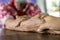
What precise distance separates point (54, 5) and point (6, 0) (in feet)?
1.22

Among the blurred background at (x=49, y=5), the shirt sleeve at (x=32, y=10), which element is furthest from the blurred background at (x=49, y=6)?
the shirt sleeve at (x=32, y=10)

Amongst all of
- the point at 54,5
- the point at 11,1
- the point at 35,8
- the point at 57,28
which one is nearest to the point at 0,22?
the point at 11,1

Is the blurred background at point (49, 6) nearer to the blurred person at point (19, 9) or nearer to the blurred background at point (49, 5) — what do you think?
the blurred background at point (49, 5)

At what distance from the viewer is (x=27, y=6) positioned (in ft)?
3.68

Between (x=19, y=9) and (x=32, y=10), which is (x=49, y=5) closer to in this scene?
(x=32, y=10)

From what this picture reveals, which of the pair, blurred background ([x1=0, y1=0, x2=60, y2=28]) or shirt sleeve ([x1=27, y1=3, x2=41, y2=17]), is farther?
blurred background ([x1=0, y1=0, x2=60, y2=28])

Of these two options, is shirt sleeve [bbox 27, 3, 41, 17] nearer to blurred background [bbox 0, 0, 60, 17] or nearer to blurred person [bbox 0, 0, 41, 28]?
blurred person [bbox 0, 0, 41, 28]

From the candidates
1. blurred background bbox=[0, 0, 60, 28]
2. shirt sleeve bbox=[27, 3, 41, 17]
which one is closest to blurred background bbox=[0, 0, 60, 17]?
blurred background bbox=[0, 0, 60, 28]

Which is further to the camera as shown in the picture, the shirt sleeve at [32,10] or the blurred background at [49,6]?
the blurred background at [49,6]

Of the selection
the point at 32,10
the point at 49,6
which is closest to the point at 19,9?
the point at 32,10

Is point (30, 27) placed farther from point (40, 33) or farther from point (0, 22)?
point (0, 22)

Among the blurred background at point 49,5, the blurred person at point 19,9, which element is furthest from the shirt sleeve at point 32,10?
the blurred background at point 49,5

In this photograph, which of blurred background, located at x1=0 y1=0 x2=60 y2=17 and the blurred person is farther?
blurred background, located at x1=0 y1=0 x2=60 y2=17

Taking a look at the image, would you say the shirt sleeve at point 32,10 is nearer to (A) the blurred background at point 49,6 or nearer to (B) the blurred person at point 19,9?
(B) the blurred person at point 19,9
